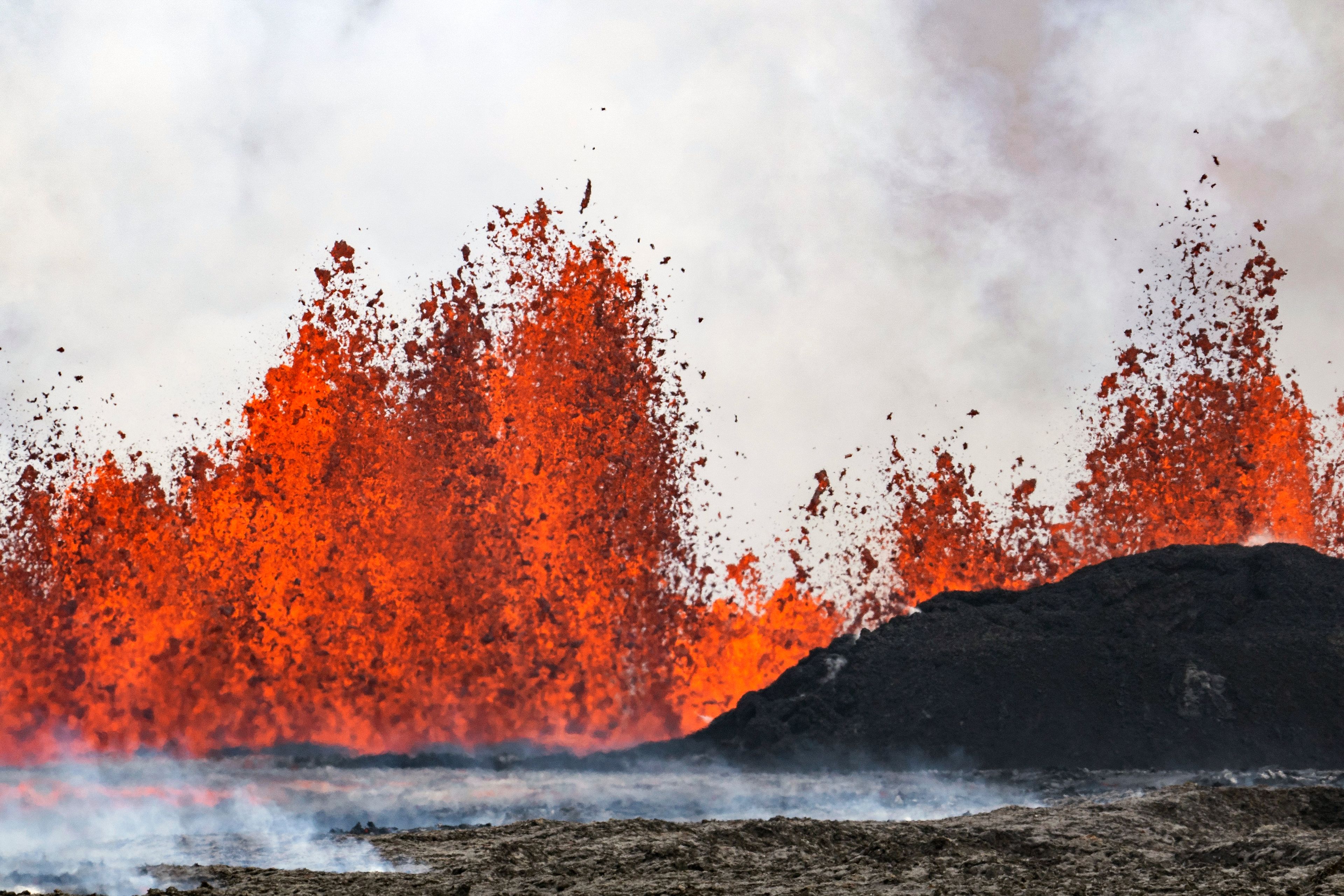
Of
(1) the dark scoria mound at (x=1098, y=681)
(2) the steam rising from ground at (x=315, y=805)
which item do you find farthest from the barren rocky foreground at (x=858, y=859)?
(1) the dark scoria mound at (x=1098, y=681)

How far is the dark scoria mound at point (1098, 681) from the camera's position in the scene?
17.4m

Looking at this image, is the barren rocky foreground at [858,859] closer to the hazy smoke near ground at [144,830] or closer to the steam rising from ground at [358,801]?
the hazy smoke near ground at [144,830]

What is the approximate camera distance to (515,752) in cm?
2056

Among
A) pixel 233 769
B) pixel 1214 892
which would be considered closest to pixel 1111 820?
pixel 1214 892

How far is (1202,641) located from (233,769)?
15339 mm

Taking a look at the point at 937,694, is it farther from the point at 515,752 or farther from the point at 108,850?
the point at 108,850

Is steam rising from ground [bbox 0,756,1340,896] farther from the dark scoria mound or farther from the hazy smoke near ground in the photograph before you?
the dark scoria mound

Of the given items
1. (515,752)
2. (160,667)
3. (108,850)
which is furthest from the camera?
(160,667)

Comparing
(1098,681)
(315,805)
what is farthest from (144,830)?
(1098,681)

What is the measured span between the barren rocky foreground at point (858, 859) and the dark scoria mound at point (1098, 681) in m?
5.80

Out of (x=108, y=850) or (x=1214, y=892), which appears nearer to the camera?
(x=1214, y=892)

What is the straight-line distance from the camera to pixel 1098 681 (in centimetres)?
1859

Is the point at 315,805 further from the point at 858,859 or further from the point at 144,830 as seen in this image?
the point at 858,859

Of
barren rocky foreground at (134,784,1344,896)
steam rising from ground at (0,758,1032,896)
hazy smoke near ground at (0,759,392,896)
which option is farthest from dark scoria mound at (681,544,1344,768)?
hazy smoke near ground at (0,759,392,896)
